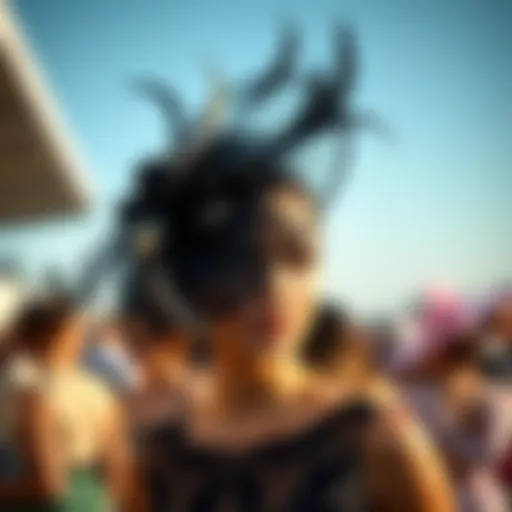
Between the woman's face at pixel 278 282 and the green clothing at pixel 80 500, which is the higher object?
the woman's face at pixel 278 282

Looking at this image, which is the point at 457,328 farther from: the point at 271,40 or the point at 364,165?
the point at 271,40

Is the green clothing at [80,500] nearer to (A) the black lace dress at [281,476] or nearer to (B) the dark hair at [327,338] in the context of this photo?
(A) the black lace dress at [281,476]

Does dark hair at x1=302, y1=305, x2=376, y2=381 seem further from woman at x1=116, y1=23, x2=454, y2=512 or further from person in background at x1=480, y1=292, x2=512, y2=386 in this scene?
person in background at x1=480, y1=292, x2=512, y2=386

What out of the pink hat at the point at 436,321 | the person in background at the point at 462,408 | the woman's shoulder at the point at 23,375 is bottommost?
the person in background at the point at 462,408

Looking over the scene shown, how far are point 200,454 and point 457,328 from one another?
291 millimetres

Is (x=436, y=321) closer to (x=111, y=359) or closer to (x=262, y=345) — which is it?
(x=262, y=345)

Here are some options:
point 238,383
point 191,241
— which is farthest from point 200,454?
point 191,241

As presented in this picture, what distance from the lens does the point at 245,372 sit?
1019mm

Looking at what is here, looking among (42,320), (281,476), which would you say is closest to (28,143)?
(42,320)

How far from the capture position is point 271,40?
106 centimetres

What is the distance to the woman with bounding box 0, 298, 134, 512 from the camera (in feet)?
3.34

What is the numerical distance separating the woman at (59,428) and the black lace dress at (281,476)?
54 millimetres

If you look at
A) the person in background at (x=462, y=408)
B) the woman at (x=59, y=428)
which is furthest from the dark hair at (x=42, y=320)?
the person in background at (x=462, y=408)

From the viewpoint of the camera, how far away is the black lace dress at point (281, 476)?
98 cm
